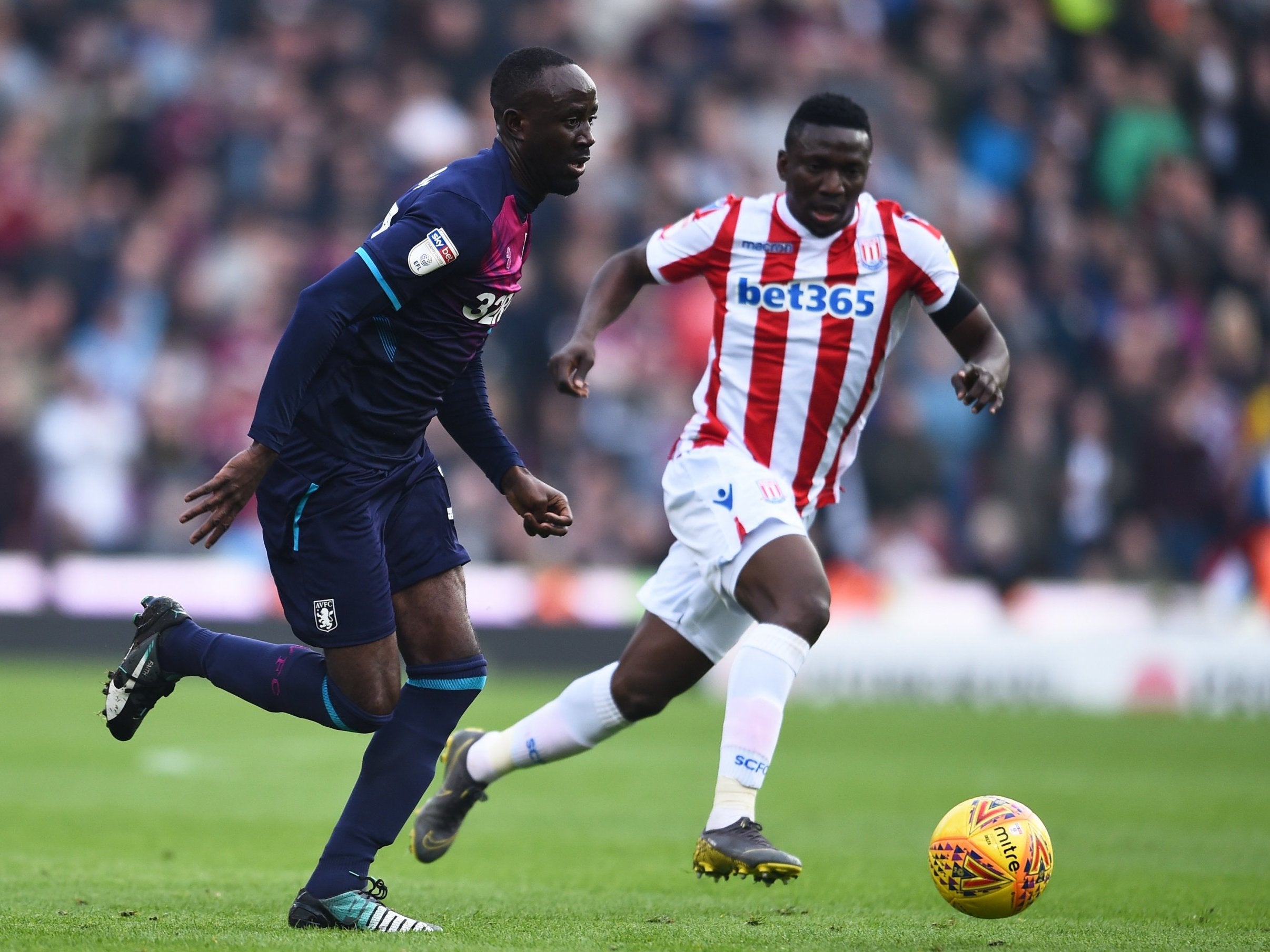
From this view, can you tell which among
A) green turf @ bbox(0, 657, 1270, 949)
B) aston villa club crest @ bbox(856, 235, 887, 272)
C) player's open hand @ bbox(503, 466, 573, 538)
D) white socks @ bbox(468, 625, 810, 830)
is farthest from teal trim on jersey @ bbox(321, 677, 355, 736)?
aston villa club crest @ bbox(856, 235, 887, 272)

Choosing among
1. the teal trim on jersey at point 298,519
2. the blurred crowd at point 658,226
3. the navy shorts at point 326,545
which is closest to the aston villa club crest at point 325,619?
the navy shorts at point 326,545

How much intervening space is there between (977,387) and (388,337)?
1850 millimetres

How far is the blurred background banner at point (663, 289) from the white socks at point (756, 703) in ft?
28.7

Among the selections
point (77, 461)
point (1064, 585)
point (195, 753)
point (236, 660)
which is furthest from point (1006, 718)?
point (236, 660)

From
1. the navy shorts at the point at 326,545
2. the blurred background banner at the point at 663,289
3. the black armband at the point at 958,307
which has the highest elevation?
the blurred background banner at the point at 663,289

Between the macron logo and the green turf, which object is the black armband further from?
the green turf

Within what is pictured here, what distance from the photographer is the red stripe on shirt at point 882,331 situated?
633 centimetres

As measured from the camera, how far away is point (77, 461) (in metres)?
15.4

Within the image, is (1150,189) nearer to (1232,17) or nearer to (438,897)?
(1232,17)

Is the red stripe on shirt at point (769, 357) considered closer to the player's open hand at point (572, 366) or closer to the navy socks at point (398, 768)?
the player's open hand at point (572, 366)

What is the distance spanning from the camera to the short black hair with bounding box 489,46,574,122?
5293 mm

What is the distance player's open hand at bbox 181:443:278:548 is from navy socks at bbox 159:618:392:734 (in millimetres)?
619

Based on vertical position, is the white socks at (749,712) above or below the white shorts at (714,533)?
below

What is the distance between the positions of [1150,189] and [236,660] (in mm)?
13064
